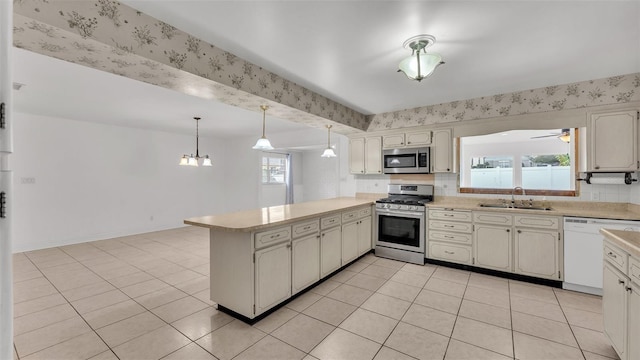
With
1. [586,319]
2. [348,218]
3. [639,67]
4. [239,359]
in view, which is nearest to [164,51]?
[239,359]

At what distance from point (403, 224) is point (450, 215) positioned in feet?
2.26

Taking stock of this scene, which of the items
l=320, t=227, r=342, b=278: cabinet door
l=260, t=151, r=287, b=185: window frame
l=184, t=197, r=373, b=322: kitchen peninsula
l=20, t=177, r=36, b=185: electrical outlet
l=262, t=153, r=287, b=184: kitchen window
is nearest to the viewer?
l=184, t=197, r=373, b=322: kitchen peninsula

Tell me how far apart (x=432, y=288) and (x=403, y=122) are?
2604 millimetres

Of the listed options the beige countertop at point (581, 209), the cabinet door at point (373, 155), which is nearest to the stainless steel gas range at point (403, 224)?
the beige countertop at point (581, 209)

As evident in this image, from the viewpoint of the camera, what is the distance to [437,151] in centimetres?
408

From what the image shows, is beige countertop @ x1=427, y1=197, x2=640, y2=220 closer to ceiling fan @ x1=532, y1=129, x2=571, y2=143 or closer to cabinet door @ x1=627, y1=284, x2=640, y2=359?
ceiling fan @ x1=532, y1=129, x2=571, y2=143

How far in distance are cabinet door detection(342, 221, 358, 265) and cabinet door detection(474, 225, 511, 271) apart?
1.63 m

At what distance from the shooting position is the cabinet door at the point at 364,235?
4078mm

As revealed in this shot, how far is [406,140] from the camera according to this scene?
434 centimetres

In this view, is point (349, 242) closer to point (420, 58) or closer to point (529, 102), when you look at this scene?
point (420, 58)

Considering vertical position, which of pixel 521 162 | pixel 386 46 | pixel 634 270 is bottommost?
pixel 634 270

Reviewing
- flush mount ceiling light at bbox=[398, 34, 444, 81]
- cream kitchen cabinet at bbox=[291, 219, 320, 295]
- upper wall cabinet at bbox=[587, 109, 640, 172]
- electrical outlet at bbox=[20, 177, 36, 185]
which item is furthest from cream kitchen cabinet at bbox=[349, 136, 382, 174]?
electrical outlet at bbox=[20, 177, 36, 185]

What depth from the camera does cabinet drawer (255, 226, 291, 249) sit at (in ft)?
7.86

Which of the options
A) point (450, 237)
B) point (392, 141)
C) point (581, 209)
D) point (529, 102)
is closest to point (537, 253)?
point (581, 209)
